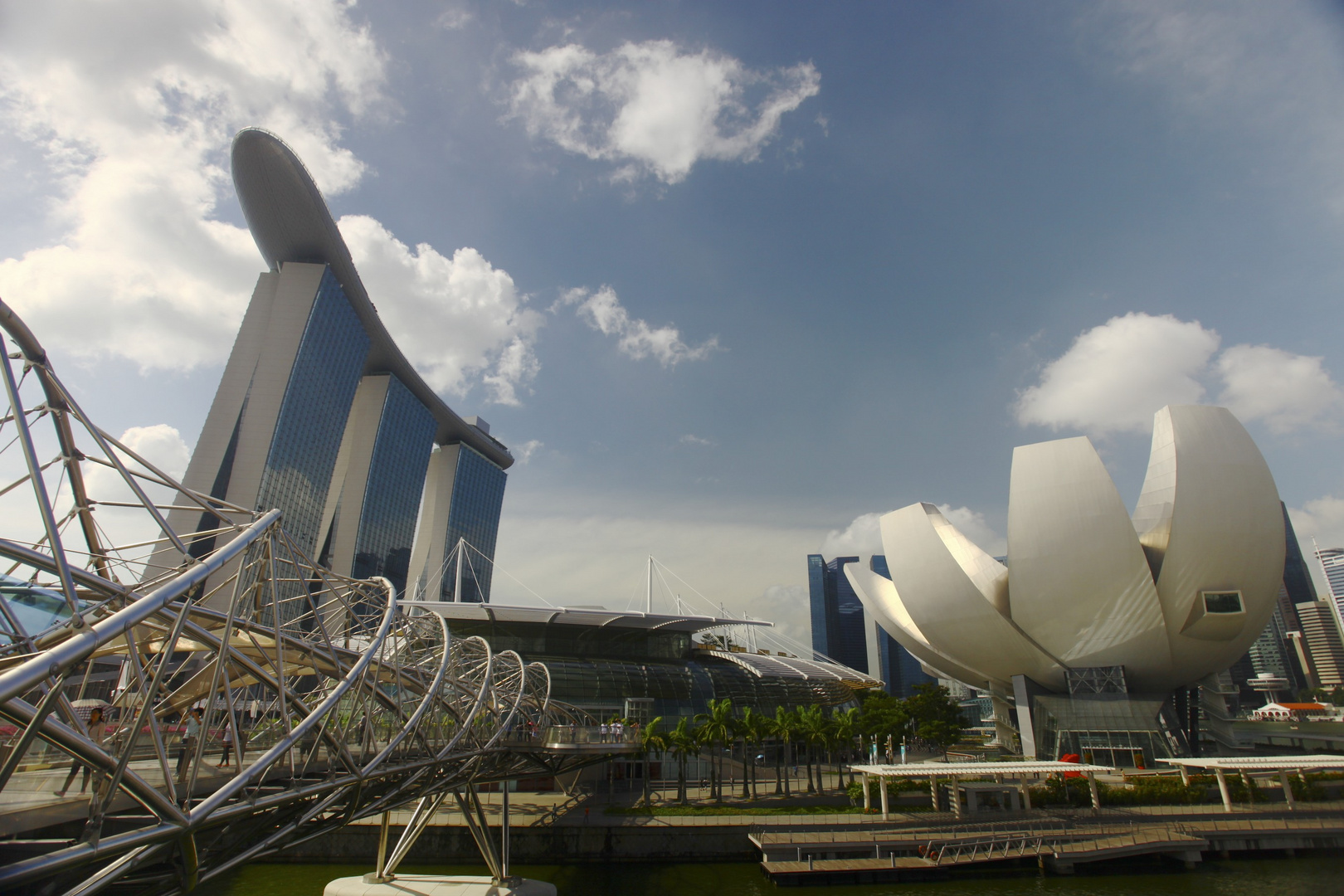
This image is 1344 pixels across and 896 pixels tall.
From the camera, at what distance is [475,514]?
501 ft

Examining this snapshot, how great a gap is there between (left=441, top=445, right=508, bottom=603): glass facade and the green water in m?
116

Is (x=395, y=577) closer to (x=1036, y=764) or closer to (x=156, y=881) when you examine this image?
(x=1036, y=764)

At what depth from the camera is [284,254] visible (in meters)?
91.1

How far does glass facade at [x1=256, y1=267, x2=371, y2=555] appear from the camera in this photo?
82.8 m

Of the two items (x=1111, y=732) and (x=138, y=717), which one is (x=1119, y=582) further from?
(x=138, y=717)

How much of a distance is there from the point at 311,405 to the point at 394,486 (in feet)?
114

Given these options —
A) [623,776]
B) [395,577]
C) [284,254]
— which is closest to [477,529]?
[395,577]

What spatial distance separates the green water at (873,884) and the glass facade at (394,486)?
277 ft

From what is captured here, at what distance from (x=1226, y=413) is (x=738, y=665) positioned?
147 feet

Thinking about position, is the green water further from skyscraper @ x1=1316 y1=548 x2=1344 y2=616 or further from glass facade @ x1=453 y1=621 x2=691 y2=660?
skyscraper @ x1=1316 y1=548 x2=1344 y2=616

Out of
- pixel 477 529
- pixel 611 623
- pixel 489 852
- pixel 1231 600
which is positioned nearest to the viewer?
pixel 489 852

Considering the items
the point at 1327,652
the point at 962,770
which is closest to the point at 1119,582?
the point at 962,770

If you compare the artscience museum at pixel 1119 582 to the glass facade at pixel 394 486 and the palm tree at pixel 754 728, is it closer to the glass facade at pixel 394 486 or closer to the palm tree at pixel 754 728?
the palm tree at pixel 754 728

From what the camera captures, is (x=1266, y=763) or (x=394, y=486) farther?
(x=394, y=486)
